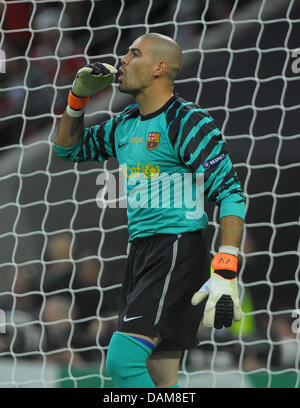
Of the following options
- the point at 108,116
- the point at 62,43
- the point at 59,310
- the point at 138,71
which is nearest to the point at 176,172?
the point at 138,71

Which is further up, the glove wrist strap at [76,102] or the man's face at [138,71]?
the man's face at [138,71]

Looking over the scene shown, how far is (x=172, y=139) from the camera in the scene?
2516mm

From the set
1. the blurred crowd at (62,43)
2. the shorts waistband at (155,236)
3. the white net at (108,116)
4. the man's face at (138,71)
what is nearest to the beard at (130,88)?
the man's face at (138,71)

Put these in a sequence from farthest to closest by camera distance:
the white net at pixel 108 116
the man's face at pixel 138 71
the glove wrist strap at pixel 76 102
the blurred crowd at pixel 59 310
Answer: the white net at pixel 108 116
the blurred crowd at pixel 59 310
the glove wrist strap at pixel 76 102
the man's face at pixel 138 71

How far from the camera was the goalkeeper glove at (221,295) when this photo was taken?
7.69 feet

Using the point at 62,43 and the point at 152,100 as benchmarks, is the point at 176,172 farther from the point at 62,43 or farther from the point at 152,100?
the point at 62,43

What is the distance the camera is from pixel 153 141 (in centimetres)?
254

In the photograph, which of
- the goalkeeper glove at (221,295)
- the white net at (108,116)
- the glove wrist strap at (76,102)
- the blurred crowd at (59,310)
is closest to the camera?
the goalkeeper glove at (221,295)

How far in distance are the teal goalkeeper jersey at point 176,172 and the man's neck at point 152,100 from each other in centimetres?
2

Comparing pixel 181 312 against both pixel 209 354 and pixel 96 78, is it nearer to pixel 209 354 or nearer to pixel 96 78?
pixel 96 78

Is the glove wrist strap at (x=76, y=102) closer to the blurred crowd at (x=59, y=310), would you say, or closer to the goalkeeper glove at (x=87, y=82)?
the goalkeeper glove at (x=87, y=82)

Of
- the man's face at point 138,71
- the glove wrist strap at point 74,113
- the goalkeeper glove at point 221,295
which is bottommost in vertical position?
the goalkeeper glove at point 221,295

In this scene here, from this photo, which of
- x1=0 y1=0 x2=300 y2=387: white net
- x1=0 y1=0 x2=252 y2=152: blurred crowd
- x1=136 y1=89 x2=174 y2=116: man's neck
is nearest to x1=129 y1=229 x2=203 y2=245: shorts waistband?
x1=136 y1=89 x2=174 y2=116: man's neck
